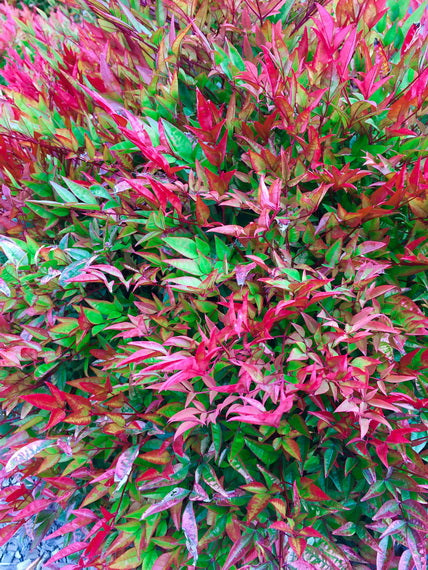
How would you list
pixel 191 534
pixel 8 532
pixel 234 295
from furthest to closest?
pixel 8 532
pixel 191 534
pixel 234 295

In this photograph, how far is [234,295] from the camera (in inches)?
48.9

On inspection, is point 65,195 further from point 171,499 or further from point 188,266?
point 171,499

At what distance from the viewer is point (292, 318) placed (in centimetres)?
133

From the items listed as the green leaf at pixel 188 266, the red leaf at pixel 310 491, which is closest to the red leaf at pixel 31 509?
the red leaf at pixel 310 491

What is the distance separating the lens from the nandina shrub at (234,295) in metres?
1.25

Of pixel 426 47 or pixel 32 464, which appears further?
pixel 32 464

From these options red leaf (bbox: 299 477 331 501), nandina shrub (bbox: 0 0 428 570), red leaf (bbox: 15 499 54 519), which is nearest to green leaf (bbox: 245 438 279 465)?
nandina shrub (bbox: 0 0 428 570)

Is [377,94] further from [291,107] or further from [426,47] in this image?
[291,107]

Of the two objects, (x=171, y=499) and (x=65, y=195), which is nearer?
(x=171, y=499)

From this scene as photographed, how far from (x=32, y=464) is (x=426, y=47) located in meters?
2.00

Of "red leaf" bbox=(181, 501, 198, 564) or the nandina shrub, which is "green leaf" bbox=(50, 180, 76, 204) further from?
"red leaf" bbox=(181, 501, 198, 564)

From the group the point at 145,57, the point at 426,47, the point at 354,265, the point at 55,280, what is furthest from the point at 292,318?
the point at 145,57

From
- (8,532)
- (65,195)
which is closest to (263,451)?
(8,532)

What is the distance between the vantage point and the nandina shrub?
1.25 meters
